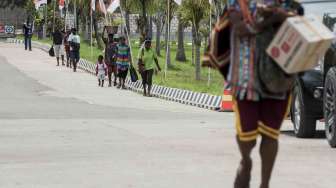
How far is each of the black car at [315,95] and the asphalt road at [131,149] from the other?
0.84 ft

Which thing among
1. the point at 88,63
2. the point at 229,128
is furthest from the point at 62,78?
the point at 229,128

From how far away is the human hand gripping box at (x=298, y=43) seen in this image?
529cm

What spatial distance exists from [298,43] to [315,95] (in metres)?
6.88

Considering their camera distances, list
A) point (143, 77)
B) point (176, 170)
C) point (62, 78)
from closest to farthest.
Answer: point (176, 170), point (143, 77), point (62, 78)

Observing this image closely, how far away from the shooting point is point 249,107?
5.65 m

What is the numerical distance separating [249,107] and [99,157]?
4552 millimetres

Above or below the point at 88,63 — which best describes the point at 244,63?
above

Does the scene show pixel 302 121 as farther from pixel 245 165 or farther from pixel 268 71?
pixel 268 71

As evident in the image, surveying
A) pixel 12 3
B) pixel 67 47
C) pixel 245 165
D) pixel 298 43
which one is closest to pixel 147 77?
pixel 67 47

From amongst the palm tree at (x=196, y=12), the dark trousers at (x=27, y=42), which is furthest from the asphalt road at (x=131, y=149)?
the dark trousers at (x=27, y=42)

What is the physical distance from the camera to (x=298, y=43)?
532 centimetres

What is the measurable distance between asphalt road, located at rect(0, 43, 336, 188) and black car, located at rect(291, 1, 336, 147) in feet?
0.84

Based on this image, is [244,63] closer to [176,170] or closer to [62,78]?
[176,170]

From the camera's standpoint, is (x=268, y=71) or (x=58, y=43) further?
(x=58, y=43)
